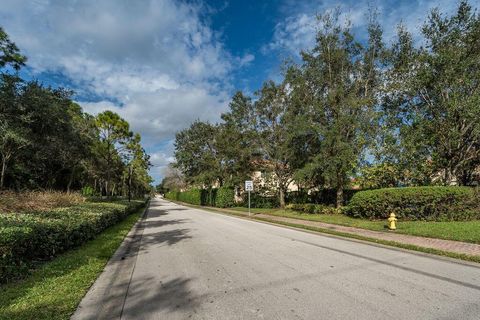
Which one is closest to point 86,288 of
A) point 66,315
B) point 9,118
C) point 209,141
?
point 66,315

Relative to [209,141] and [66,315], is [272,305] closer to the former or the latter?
[66,315]

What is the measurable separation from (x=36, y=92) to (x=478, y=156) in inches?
920

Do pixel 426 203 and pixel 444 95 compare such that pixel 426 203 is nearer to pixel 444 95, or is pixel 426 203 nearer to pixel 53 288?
pixel 444 95

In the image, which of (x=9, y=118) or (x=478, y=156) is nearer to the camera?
(x=9, y=118)

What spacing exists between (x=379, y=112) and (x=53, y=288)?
19811 mm

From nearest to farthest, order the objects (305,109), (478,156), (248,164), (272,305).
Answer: (272,305), (478,156), (305,109), (248,164)

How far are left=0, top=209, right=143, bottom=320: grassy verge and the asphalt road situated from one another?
0.23 metres

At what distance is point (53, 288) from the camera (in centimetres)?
457

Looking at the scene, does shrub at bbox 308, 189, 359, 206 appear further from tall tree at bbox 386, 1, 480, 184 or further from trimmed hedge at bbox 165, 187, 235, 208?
trimmed hedge at bbox 165, 187, 235, 208

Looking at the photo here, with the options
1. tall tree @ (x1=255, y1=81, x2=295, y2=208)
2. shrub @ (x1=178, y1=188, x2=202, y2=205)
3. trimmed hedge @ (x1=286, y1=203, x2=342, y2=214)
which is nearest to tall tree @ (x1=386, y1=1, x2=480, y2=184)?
trimmed hedge @ (x1=286, y1=203, x2=342, y2=214)

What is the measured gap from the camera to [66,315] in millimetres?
3676

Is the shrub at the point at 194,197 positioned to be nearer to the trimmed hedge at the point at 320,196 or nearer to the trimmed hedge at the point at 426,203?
the trimmed hedge at the point at 320,196

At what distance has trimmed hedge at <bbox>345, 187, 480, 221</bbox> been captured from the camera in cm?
1293

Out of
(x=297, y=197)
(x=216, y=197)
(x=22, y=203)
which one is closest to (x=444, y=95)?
(x=297, y=197)
